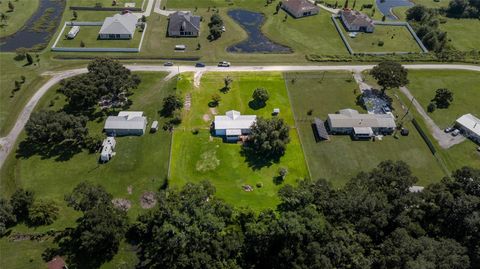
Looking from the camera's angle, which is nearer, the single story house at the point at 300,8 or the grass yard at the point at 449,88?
the grass yard at the point at 449,88

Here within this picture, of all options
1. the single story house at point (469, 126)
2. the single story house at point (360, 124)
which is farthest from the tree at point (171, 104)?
the single story house at point (469, 126)

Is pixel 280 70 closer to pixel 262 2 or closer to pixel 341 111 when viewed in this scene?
pixel 341 111

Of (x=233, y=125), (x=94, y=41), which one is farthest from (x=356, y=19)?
(x=94, y=41)

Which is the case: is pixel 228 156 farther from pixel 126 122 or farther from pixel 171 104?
pixel 126 122

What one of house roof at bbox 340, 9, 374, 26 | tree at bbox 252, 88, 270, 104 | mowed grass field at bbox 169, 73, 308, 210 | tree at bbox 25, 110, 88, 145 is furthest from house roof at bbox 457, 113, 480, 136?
tree at bbox 25, 110, 88, 145

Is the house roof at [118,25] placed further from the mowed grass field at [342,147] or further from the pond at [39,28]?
the mowed grass field at [342,147]

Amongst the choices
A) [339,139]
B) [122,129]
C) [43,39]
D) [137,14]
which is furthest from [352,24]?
[43,39]

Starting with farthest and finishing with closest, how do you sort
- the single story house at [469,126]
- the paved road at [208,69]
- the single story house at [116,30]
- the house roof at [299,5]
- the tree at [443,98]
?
the house roof at [299,5], the single story house at [116,30], the tree at [443,98], the paved road at [208,69], the single story house at [469,126]
